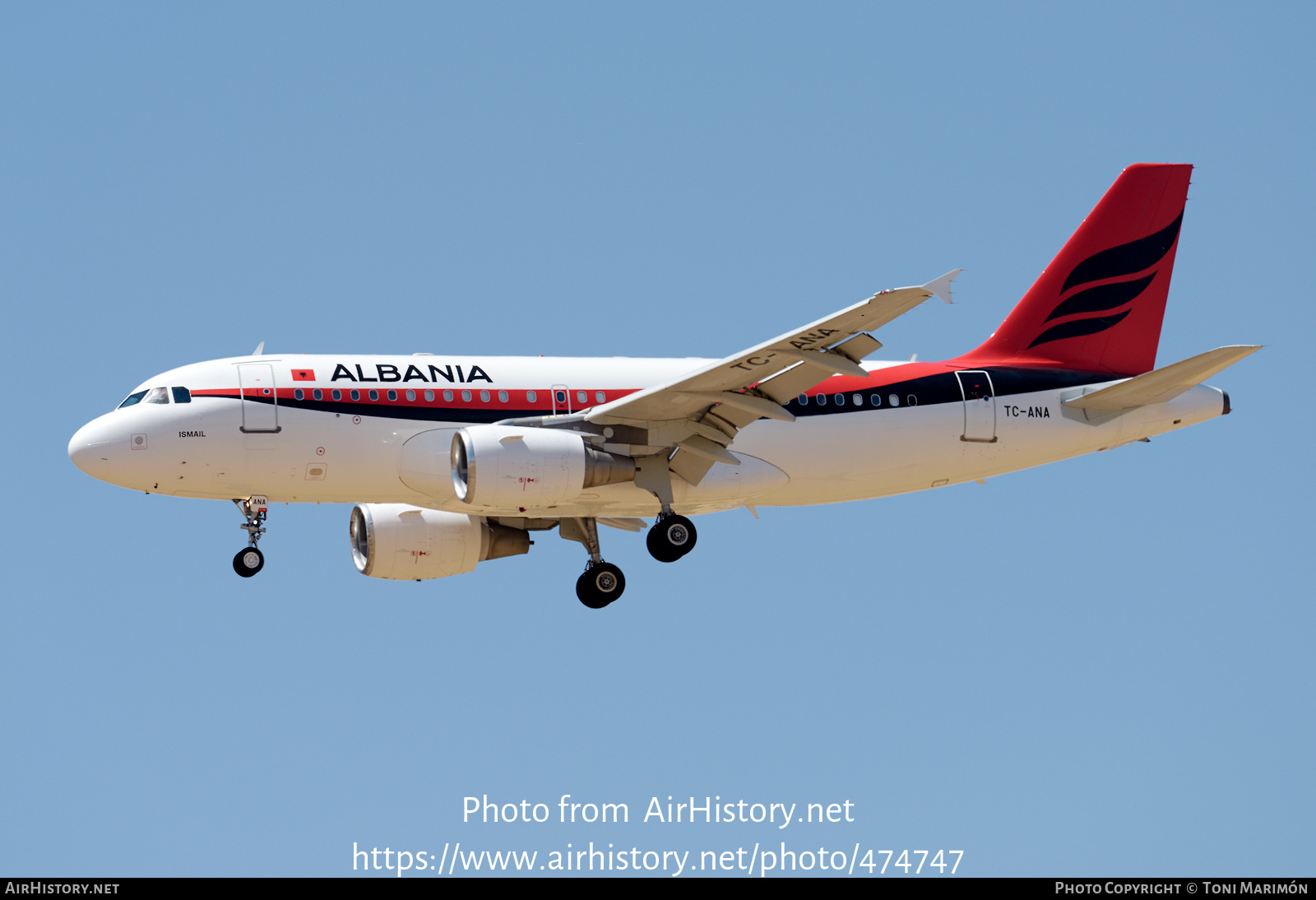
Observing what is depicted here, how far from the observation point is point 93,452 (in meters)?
31.8

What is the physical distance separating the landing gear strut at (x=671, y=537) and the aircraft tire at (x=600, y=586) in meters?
2.05

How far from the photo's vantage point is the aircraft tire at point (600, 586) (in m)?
34.2

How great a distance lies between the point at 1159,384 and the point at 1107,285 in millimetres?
3460

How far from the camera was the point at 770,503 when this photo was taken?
3459 cm

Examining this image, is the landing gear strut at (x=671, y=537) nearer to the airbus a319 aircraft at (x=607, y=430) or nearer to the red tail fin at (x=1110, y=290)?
the airbus a319 aircraft at (x=607, y=430)

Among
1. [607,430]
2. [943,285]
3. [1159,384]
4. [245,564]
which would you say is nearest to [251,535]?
[245,564]

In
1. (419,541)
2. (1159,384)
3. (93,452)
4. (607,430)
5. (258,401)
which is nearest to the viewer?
(93,452)

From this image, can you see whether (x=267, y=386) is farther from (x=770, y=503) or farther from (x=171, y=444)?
(x=770, y=503)

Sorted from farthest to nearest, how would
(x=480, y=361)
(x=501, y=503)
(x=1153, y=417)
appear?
(x=1153, y=417)
(x=480, y=361)
(x=501, y=503)

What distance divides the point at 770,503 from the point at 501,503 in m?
6.32

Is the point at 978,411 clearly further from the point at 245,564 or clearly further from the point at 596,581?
the point at 245,564

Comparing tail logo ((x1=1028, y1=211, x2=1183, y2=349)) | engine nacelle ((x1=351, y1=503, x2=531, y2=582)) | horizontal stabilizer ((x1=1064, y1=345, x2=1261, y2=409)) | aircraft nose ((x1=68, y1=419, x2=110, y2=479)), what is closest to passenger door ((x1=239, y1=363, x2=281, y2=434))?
aircraft nose ((x1=68, y1=419, x2=110, y2=479))

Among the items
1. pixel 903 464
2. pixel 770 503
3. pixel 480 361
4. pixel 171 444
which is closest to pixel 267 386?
pixel 171 444

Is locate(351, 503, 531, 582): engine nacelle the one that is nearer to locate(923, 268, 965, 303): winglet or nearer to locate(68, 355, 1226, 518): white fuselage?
locate(68, 355, 1226, 518): white fuselage
